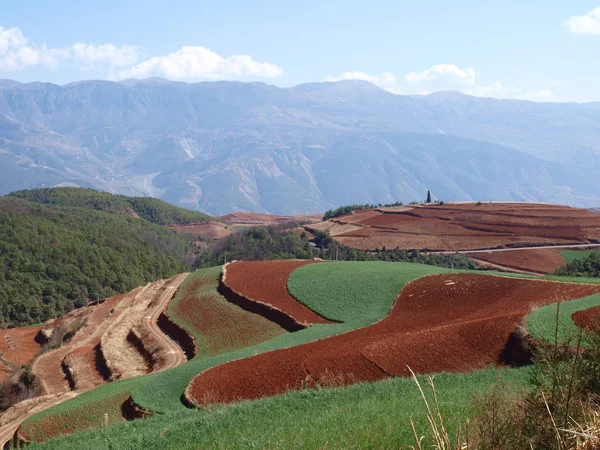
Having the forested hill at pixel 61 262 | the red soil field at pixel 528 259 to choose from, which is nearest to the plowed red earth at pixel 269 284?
the forested hill at pixel 61 262

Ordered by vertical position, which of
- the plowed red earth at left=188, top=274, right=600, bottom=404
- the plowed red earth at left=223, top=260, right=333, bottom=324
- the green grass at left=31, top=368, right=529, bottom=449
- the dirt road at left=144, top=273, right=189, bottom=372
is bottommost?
the dirt road at left=144, top=273, right=189, bottom=372

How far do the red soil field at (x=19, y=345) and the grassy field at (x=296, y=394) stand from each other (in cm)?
1500

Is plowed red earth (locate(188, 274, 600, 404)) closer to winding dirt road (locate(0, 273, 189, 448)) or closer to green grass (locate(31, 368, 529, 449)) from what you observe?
green grass (locate(31, 368, 529, 449))

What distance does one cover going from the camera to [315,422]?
13.7m

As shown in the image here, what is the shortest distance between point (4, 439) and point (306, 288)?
26.1 m

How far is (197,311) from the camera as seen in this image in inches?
1881

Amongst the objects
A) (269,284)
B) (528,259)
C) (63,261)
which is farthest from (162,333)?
(528,259)

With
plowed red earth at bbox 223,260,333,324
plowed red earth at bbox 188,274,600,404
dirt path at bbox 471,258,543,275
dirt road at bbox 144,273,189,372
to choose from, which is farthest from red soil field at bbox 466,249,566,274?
plowed red earth at bbox 188,274,600,404

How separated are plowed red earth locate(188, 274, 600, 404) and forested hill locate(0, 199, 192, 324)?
2097 inches

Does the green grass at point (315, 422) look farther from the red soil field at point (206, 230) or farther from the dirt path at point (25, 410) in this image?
the red soil field at point (206, 230)

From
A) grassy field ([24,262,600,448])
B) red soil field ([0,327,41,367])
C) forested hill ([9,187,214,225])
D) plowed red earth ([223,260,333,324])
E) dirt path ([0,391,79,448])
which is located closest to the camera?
grassy field ([24,262,600,448])

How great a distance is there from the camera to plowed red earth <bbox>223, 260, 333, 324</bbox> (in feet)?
140

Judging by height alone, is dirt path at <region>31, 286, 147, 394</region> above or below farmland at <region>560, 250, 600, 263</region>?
below

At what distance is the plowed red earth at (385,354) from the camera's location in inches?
970
